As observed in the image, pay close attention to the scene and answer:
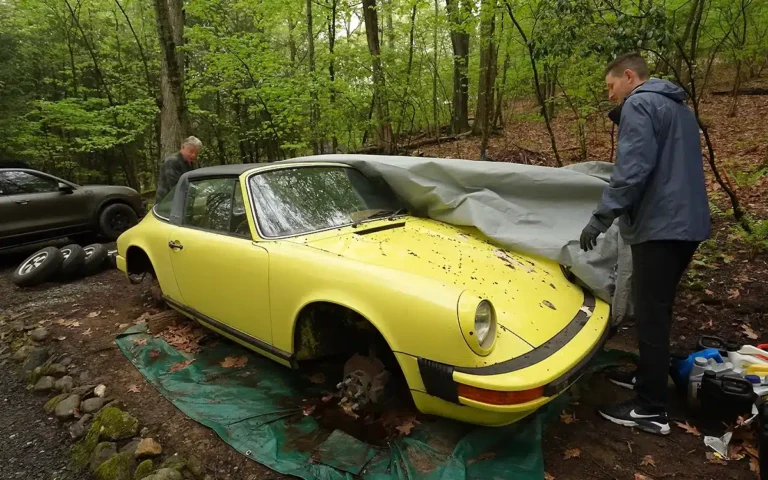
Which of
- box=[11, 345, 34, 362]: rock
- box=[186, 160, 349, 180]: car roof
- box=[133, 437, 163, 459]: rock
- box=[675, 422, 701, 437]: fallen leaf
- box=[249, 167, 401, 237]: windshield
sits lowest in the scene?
box=[11, 345, 34, 362]: rock

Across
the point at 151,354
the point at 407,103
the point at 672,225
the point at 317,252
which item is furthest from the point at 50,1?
the point at 672,225

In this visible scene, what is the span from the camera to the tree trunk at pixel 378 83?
385 inches

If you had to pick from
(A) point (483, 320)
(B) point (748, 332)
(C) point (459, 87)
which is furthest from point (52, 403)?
(C) point (459, 87)

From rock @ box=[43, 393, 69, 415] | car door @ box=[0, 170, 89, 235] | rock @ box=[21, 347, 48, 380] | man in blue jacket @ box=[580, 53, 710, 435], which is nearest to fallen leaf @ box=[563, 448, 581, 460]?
man in blue jacket @ box=[580, 53, 710, 435]

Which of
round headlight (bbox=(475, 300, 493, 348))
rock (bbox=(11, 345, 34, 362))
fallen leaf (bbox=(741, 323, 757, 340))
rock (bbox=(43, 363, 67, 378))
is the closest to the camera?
round headlight (bbox=(475, 300, 493, 348))

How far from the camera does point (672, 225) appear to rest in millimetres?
2367

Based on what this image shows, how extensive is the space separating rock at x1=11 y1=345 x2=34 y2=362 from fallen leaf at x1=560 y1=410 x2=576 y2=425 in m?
4.38

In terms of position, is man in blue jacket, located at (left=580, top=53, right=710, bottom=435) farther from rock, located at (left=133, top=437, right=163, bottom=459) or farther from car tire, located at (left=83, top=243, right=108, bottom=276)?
car tire, located at (left=83, top=243, right=108, bottom=276)

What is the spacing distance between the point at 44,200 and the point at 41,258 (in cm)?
194

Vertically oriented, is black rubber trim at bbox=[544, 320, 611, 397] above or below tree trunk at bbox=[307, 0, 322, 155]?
below

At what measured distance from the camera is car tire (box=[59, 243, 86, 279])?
582cm

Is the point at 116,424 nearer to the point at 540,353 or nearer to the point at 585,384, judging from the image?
the point at 540,353

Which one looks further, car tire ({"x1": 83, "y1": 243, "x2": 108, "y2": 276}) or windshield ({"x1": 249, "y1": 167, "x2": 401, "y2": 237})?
car tire ({"x1": 83, "y1": 243, "x2": 108, "y2": 276})

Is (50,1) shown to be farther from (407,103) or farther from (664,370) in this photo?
(664,370)
